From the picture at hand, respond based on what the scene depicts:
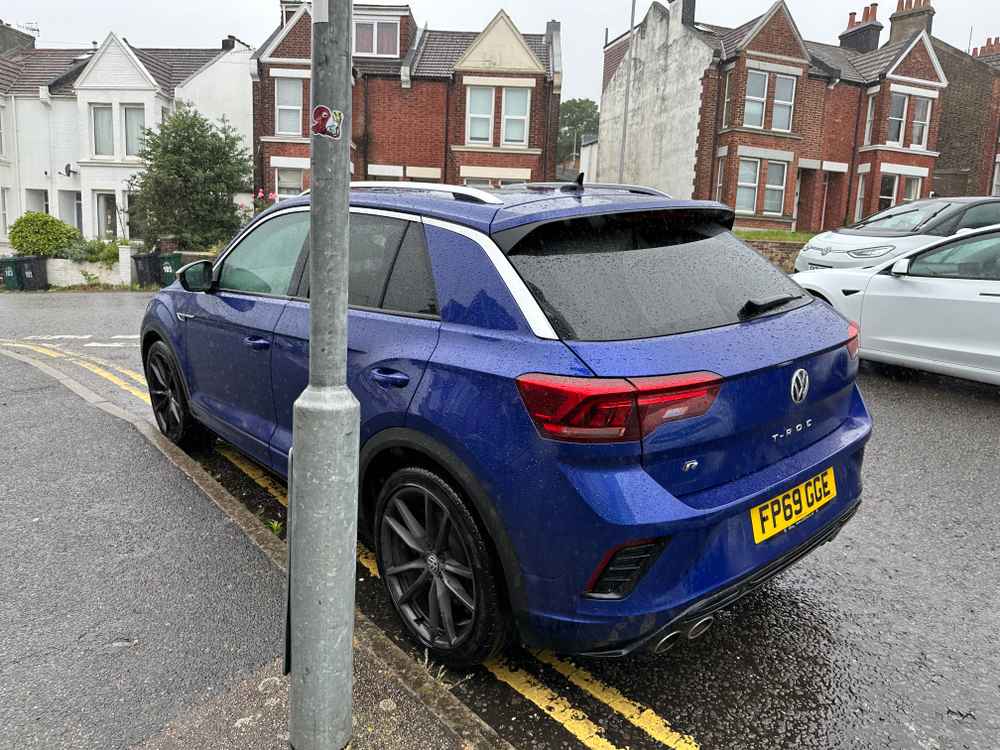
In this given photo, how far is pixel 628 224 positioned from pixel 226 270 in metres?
2.62

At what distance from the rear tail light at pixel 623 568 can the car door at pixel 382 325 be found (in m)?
0.91

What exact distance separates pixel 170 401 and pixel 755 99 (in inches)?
1069

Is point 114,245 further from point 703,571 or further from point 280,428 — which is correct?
point 703,571

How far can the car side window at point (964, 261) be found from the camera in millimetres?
6941

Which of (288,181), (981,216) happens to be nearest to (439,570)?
(981,216)

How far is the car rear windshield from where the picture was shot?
8.70 ft

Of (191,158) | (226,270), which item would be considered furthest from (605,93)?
(226,270)

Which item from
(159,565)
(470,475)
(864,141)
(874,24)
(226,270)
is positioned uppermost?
(874,24)

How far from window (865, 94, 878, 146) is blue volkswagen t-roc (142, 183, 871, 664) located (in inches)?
1251

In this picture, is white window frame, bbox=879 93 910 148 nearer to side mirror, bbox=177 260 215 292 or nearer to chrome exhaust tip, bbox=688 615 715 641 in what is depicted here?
side mirror, bbox=177 260 215 292

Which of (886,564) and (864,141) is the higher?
(864,141)

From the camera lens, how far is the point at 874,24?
34469 millimetres

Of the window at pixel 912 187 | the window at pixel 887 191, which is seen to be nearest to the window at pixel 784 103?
the window at pixel 887 191

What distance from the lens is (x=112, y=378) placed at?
7.94 m
